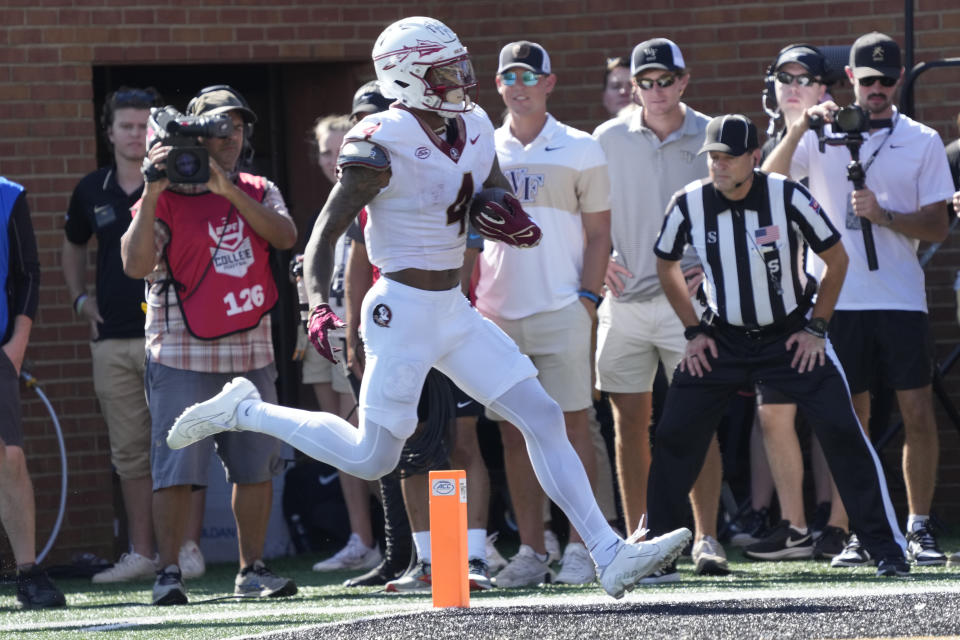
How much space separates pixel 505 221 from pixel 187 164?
1803 millimetres

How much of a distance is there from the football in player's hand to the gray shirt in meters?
2.21

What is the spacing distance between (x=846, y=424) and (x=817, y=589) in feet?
2.46

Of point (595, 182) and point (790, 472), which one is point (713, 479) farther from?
point (595, 182)

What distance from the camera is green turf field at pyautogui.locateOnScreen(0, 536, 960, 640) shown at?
6.45m

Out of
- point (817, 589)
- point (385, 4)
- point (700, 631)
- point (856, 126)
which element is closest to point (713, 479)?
point (817, 589)

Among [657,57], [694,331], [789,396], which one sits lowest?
[789,396]

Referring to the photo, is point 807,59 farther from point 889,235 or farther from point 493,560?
point 493,560

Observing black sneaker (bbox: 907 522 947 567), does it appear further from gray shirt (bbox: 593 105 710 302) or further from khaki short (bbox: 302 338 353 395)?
khaki short (bbox: 302 338 353 395)

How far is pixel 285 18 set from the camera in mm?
10383

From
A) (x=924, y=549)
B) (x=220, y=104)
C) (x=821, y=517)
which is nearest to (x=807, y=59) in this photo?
(x=821, y=517)

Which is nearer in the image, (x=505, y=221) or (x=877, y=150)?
(x=505, y=221)

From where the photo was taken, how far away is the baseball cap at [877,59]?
318 inches

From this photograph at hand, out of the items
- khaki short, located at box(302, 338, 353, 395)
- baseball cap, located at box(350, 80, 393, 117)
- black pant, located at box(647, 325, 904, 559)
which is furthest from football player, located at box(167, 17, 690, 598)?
khaki short, located at box(302, 338, 353, 395)

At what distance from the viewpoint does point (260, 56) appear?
407 inches
